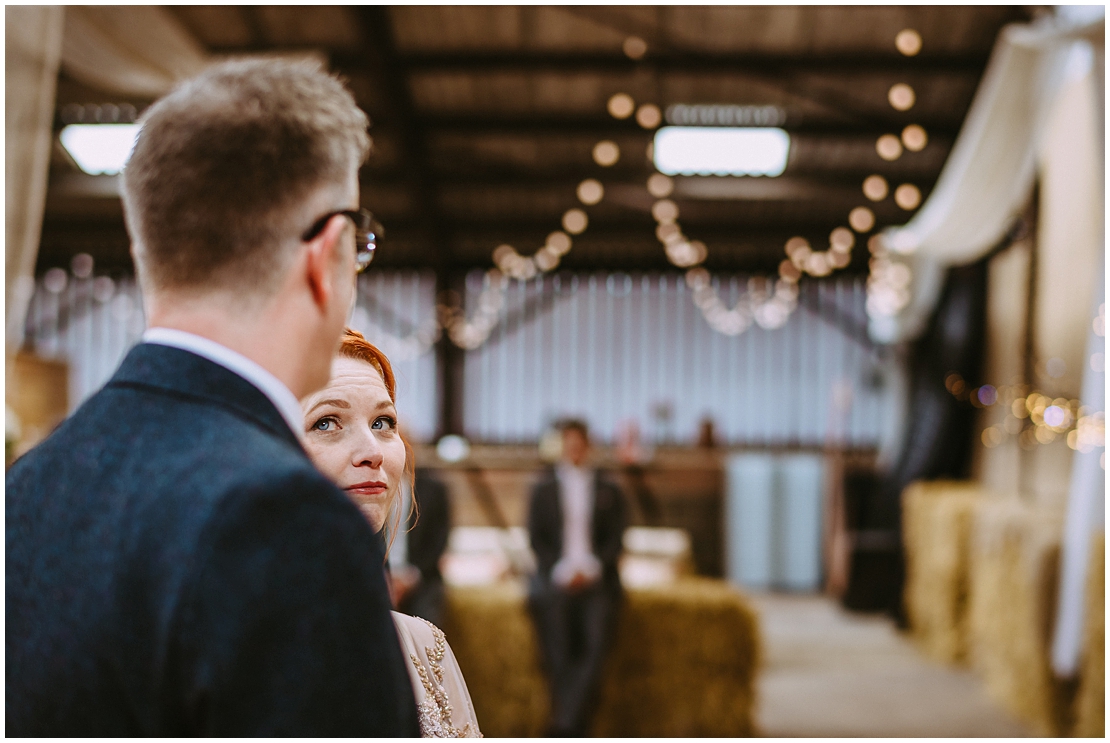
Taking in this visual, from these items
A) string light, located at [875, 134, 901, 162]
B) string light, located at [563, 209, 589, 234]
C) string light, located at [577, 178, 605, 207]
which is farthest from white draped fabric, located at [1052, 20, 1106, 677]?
string light, located at [563, 209, 589, 234]

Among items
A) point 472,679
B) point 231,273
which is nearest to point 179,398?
point 231,273

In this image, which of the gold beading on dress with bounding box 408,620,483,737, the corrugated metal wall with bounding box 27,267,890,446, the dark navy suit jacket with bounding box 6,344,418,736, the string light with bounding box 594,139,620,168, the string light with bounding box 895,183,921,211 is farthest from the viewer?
the corrugated metal wall with bounding box 27,267,890,446

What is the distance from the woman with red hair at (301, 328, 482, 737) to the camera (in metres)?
0.81

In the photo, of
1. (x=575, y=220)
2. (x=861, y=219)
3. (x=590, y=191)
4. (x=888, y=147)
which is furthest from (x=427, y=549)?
(x=861, y=219)

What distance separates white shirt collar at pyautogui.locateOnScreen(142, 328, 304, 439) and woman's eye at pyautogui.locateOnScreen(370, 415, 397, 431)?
0.28 m

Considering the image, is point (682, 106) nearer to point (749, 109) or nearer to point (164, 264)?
point (749, 109)

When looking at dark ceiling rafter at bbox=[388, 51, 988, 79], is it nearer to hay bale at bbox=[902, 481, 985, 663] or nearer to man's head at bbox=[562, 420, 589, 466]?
hay bale at bbox=[902, 481, 985, 663]

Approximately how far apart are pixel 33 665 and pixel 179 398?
17cm

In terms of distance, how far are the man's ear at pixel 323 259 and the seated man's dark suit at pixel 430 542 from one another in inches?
120

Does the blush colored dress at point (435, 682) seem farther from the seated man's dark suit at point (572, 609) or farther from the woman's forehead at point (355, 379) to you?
the seated man's dark suit at point (572, 609)

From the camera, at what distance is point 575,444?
392 cm

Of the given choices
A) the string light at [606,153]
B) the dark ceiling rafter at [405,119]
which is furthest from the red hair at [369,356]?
the string light at [606,153]

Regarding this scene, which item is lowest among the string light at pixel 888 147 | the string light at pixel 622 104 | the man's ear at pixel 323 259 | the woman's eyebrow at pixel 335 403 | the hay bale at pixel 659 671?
the hay bale at pixel 659 671

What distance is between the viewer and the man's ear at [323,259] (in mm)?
569
